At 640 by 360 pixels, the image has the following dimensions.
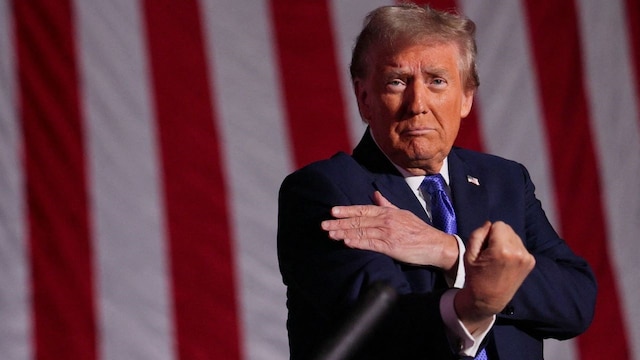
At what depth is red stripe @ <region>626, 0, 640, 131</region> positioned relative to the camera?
8.84 feet

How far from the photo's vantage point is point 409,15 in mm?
1357

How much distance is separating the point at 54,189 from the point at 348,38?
0.79 m

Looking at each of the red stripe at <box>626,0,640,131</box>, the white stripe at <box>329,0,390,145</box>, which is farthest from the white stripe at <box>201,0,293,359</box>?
the red stripe at <box>626,0,640,131</box>

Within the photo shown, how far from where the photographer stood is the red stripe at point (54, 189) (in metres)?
2.38

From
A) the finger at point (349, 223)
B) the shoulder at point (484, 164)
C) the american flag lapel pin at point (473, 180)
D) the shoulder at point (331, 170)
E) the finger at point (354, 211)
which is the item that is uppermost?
the shoulder at point (331, 170)

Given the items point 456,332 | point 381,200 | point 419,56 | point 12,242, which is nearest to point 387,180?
point 381,200

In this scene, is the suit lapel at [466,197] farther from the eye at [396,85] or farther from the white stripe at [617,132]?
the white stripe at [617,132]

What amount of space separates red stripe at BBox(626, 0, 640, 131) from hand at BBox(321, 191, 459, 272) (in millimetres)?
1597

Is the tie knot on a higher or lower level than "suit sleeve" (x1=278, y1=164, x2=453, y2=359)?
higher

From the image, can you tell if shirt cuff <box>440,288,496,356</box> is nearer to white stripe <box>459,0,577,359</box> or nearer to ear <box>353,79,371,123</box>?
ear <box>353,79,371,123</box>

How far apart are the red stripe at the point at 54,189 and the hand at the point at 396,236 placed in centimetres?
126

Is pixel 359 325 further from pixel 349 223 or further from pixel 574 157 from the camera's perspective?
pixel 574 157

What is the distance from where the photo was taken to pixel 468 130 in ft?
8.60

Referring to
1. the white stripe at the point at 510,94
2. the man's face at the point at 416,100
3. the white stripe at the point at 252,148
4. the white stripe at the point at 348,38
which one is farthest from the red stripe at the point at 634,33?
the man's face at the point at 416,100
